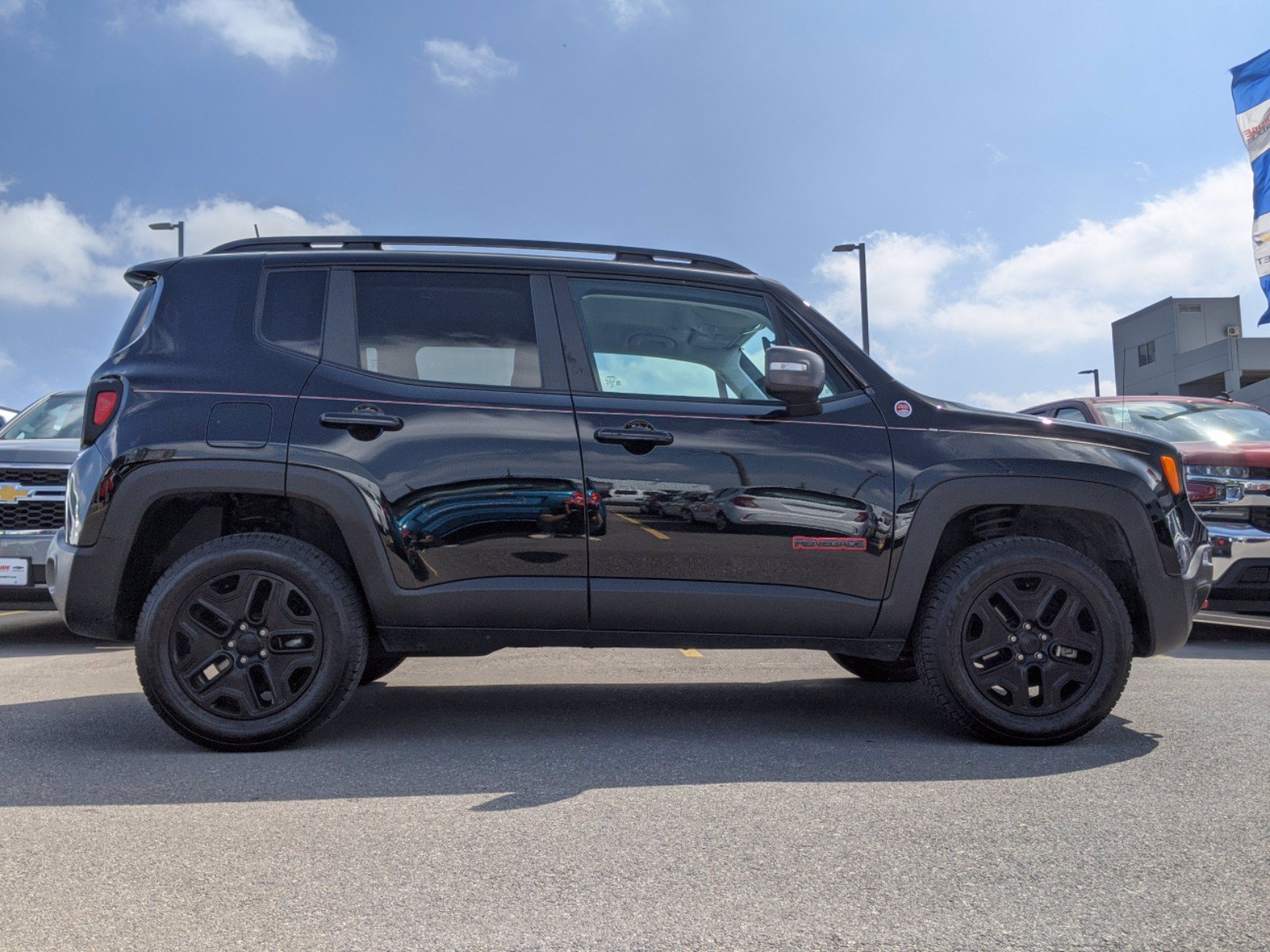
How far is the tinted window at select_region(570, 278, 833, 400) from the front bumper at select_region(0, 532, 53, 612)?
4.59 m

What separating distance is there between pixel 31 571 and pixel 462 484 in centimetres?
449

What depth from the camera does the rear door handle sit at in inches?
160

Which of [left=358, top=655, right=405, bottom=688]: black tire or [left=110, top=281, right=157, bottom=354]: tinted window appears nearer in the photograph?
[left=110, top=281, right=157, bottom=354]: tinted window

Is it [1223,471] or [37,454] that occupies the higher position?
[37,454]

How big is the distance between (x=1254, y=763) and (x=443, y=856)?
2.81m

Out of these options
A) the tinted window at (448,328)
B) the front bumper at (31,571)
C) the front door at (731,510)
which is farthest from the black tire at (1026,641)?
the front bumper at (31,571)

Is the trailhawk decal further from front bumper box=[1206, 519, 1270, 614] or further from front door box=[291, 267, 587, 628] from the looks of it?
front bumper box=[1206, 519, 1270, 614]

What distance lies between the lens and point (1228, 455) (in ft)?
24.8

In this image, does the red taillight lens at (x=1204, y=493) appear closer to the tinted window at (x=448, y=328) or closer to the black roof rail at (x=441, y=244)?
the black roof rail at (x=441, y=244)

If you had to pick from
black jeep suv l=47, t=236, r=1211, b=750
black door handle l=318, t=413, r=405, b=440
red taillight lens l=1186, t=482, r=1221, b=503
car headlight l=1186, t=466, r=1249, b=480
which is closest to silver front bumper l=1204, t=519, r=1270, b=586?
red taillight lens l=1186, t=482, r=1221, b=503

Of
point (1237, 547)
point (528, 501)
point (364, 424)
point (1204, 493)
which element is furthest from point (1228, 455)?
point (364, 424)

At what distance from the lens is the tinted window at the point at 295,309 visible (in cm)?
422

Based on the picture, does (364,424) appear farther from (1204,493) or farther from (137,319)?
(1204,493)

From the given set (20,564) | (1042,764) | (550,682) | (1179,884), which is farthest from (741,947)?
(20,564)
